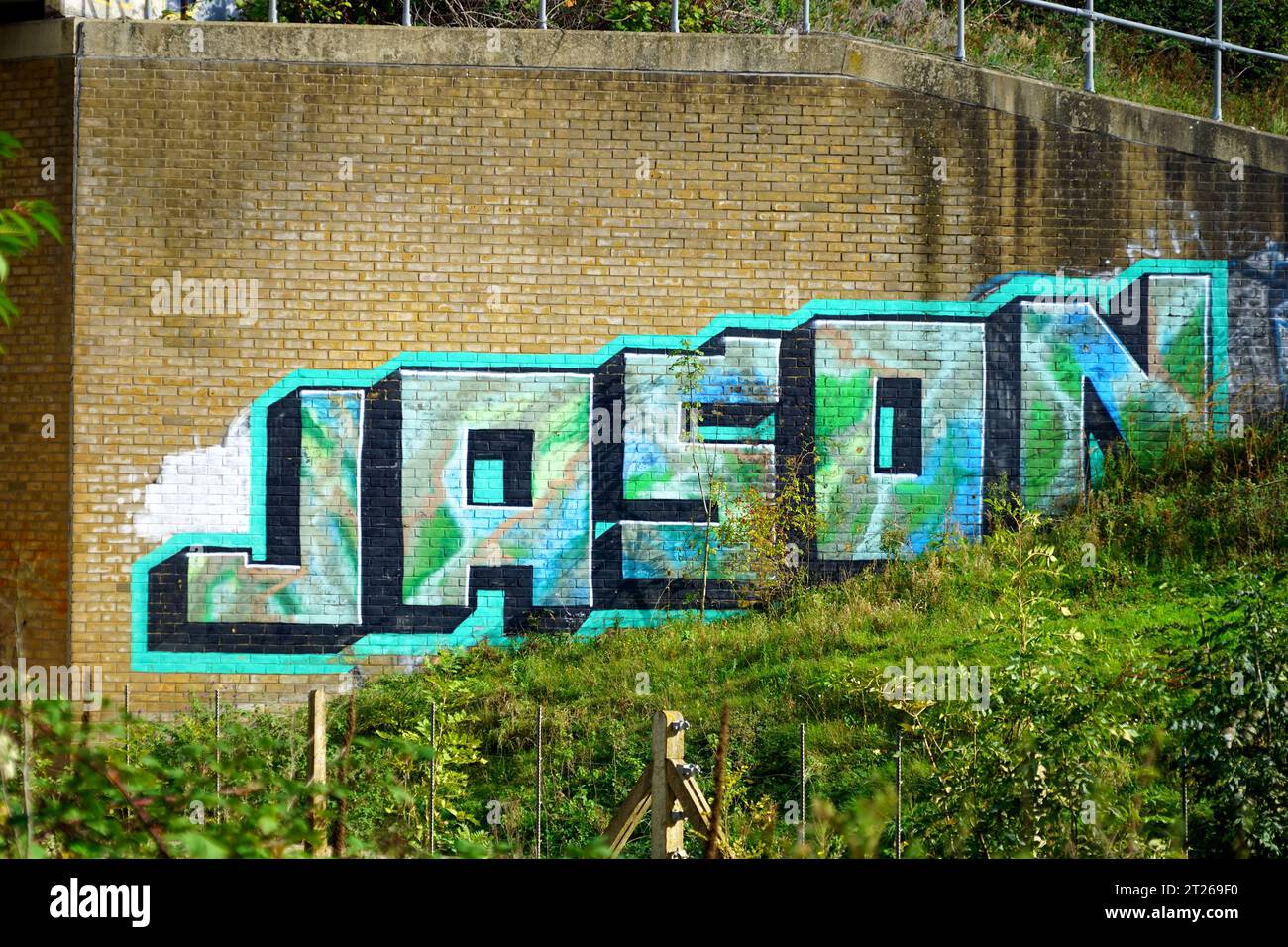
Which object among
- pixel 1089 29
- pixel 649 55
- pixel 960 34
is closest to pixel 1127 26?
pixel 1089 29

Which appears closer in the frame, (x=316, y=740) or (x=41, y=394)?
(x=316, y=740)

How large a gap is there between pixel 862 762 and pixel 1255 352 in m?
5.72

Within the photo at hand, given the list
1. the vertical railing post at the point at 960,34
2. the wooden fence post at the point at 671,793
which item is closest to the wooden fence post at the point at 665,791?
the wooden fence post at the point at 671,793

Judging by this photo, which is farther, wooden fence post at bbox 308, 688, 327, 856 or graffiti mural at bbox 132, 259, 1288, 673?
graffiti mural at bbox 132, 259, 1288, 673

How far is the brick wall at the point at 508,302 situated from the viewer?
1011 cm

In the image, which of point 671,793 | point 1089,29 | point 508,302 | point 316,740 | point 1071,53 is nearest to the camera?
point 316,740

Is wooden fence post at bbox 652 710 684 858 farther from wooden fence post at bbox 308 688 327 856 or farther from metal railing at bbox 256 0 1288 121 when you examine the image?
metal railing at bbox 256 0 1288 121

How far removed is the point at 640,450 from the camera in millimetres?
10320

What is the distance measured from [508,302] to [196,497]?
3083 millimetres

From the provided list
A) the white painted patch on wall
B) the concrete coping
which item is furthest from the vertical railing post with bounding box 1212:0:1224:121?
the white painted patch on wall

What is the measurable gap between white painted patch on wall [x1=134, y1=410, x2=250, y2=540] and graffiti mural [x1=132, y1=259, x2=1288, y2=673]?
0.08 meters

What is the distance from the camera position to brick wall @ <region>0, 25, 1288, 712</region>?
10.1 metres

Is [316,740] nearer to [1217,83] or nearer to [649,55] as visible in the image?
[649,55]

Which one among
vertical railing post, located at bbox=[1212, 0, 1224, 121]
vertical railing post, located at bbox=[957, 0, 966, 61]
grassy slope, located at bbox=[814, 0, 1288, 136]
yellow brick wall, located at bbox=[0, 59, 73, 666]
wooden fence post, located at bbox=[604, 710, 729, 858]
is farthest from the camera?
grassy slope, located at bbox=[814, 0, 1288, 136]
